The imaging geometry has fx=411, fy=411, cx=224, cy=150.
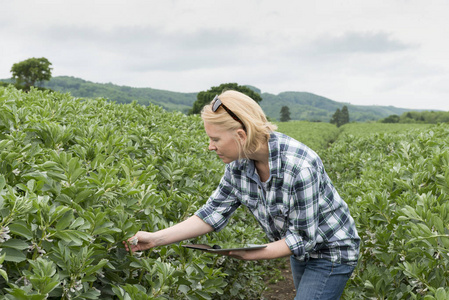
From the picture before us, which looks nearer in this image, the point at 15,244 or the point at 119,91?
the point at 15,244

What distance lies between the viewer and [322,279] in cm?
261

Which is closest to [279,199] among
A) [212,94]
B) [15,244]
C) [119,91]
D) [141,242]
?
[141,242]

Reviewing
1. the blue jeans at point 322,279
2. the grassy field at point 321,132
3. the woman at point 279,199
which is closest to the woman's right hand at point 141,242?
the woman at point 279,199

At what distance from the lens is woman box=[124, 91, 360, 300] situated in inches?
92.7

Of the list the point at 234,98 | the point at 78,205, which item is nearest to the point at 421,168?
the point at 234,98

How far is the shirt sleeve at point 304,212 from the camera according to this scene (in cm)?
235

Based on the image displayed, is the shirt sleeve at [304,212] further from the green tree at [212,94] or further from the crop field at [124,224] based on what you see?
Result: the green tree at [212,94]

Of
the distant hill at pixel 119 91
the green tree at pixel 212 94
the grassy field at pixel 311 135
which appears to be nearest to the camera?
the grassy field at pixel 311 135

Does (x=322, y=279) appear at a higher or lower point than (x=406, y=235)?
lower

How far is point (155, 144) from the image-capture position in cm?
407

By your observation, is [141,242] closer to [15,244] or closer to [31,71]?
[15,244]

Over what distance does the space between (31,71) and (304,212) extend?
69.1m

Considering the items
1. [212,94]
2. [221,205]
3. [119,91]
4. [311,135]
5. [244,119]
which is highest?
[119,91]

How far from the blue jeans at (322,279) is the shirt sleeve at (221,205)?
2.02ft
